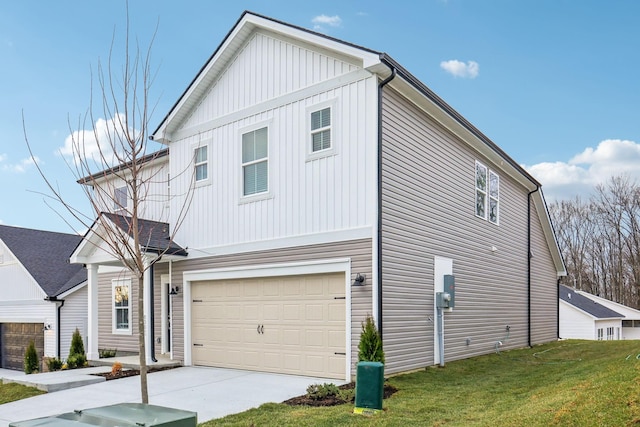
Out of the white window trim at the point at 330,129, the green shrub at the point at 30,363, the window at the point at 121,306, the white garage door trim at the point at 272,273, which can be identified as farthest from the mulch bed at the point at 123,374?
the white window trim at the point at 330,129

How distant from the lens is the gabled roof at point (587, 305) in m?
30.3

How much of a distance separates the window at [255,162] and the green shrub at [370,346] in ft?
13.3

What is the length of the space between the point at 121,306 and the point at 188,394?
7.94m

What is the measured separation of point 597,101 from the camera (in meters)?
23.0

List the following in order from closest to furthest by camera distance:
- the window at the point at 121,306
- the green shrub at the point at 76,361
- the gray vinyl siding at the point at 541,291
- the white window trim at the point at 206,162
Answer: the white window trim at the point at 206,162, the green shrub at the point at 76,361, the window at the point at 121,306, the gray vinyl siding at the point at 541,291

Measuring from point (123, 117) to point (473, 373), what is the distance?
329 inches

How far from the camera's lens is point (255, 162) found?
465 inches

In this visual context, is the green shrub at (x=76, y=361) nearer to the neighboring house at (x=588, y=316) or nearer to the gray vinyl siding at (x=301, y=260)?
the gray vinyl siding at (x=301, y=260)

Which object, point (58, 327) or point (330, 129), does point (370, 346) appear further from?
point (58, 327)

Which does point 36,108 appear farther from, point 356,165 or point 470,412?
point 470,412

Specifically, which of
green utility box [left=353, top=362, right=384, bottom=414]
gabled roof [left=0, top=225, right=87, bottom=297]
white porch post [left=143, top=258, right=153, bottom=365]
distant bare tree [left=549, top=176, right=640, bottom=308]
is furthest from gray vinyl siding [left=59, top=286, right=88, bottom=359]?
distant bare tree [left=549, top=176, right=640, bottom=308]

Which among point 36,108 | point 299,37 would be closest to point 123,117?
point 36,108

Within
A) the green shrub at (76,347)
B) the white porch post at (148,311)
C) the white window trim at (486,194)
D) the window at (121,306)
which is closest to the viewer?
the white porch post at (148,311)

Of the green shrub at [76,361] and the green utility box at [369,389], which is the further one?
the green shrub at [76,361]
